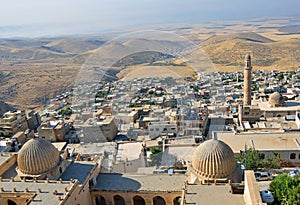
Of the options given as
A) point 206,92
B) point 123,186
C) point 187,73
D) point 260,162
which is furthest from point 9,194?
point 187,73

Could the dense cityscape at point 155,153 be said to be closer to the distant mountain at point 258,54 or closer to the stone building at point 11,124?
the stone building at point 11,124

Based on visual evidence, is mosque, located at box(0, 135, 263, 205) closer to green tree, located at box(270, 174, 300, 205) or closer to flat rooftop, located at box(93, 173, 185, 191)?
flat rooftop, located at box(93, 173, 185, 191)

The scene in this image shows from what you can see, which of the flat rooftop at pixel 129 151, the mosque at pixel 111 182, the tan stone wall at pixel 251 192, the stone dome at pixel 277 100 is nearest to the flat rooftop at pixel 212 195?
the mosque at pixel 111 182

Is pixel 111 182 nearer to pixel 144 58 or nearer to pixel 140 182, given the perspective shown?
pixel 140 182

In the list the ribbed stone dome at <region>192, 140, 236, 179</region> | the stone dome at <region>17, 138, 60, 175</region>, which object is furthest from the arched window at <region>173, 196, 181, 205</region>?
the stone dome at <region>17, 138, 60, 175</region>

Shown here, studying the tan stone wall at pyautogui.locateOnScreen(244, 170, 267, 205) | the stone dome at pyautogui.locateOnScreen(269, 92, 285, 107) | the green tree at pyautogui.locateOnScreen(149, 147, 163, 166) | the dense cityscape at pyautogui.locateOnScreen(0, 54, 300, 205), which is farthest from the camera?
the stone dome at pyautogui.locateOnScreen(269, 92, 285, 107)

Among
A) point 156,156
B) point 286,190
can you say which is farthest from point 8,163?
point 286,190
